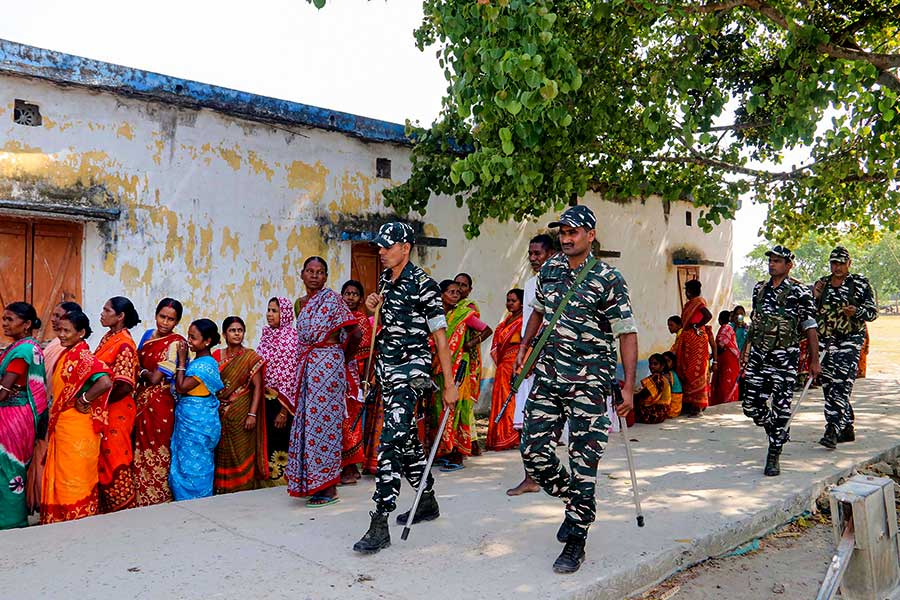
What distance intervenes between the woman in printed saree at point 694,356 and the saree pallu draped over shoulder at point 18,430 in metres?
7.54

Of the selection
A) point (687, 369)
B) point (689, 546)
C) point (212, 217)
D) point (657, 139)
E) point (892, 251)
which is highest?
point (892, 251)

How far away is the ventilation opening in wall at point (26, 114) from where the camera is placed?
6.18 metres

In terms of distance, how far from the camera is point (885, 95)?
5.58m

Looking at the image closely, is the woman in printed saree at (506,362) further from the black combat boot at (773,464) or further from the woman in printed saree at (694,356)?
the woman in printed saree at (694,356)

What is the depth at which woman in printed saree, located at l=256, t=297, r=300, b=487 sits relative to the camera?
5617 millimetres

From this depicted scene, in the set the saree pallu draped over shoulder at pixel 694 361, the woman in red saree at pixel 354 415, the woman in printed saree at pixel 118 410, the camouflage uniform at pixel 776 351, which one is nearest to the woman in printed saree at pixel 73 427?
the woman in printed saree at pixel 118 410

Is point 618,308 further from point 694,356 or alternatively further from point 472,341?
point 694,356

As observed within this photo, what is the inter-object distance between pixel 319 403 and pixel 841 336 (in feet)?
17.4

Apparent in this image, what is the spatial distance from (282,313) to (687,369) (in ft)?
18.7

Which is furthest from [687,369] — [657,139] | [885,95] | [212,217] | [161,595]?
[161,595]

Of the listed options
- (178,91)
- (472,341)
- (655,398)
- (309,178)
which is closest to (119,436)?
(472,341)

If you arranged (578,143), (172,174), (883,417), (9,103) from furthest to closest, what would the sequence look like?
(883,417)
(578,143)
(172,174)
(9,103)

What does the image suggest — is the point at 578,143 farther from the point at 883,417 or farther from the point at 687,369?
the point at 883,417

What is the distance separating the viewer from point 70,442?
15.2ft
